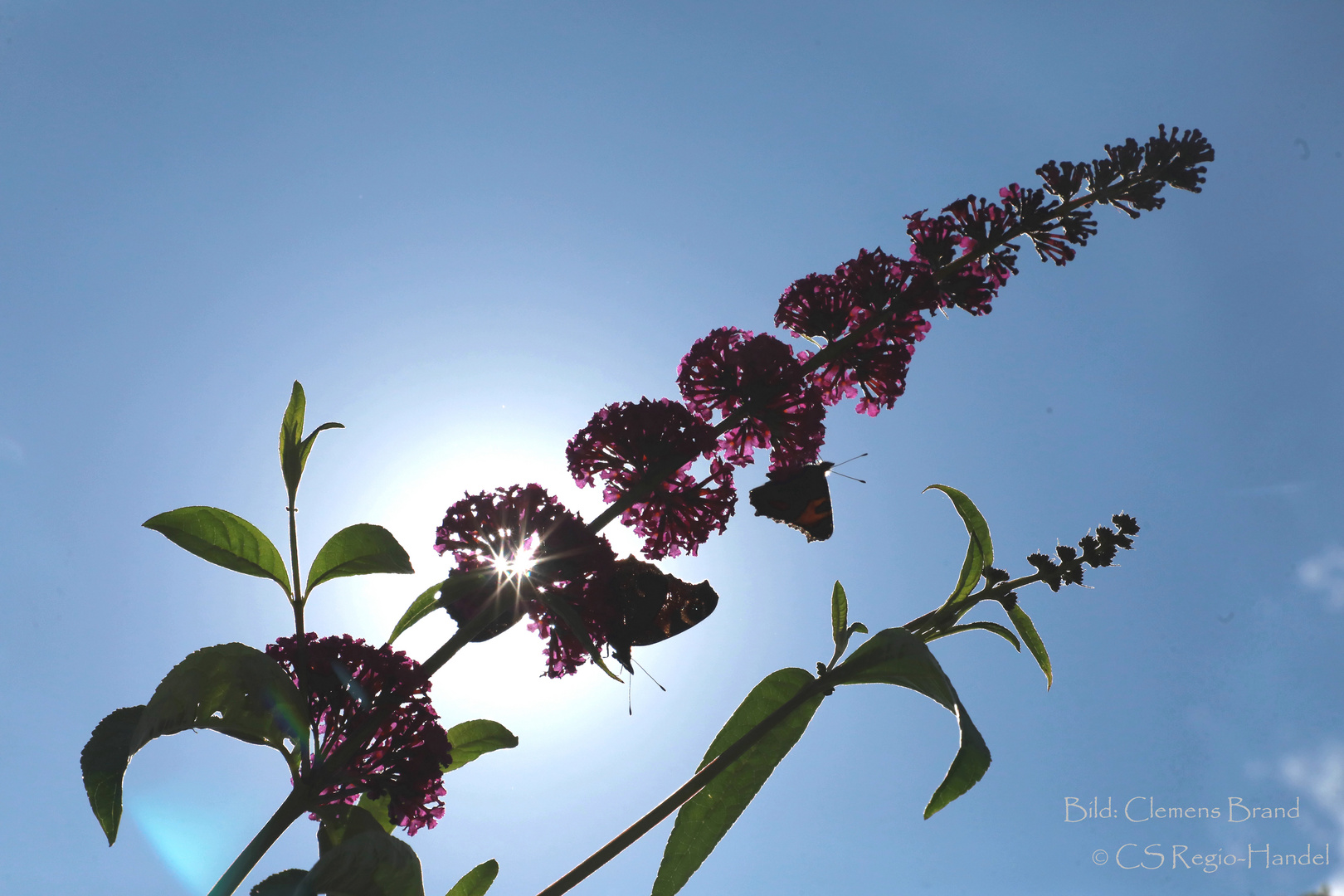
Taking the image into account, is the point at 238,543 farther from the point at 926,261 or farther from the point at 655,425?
the point at 926,261

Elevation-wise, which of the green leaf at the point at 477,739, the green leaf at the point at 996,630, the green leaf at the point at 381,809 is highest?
the green leaf at the point at 996,630

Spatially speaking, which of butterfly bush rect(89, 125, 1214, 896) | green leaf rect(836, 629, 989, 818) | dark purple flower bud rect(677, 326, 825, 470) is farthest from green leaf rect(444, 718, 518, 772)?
dark purple flower bud rect(677, 326, 825, 470)

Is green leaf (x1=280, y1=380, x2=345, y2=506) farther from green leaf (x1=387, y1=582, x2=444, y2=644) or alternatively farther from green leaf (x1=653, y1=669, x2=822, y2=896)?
green leaf (x1=653, y1=669, x2=822, y2=896)

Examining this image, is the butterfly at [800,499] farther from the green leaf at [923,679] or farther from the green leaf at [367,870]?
the green leaf at [367,870]

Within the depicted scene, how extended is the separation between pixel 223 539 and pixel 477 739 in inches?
38.5

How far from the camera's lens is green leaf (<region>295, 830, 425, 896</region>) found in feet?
5.10

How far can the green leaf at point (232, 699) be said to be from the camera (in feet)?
5.75

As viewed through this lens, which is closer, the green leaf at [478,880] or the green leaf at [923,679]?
the green leaf at [923,679]

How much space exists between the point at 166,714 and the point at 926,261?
109 inches

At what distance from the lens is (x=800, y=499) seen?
2498 mm

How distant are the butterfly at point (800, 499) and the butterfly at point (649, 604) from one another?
1.35 ft

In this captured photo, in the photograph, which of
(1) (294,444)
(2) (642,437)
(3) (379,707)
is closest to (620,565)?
(2) (642,437)

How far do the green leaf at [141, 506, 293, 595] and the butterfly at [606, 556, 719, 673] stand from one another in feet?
3.29

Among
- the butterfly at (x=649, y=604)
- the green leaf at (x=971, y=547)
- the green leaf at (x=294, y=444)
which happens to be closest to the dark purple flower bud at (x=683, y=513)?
the butterfly at (x=649, y=604)
